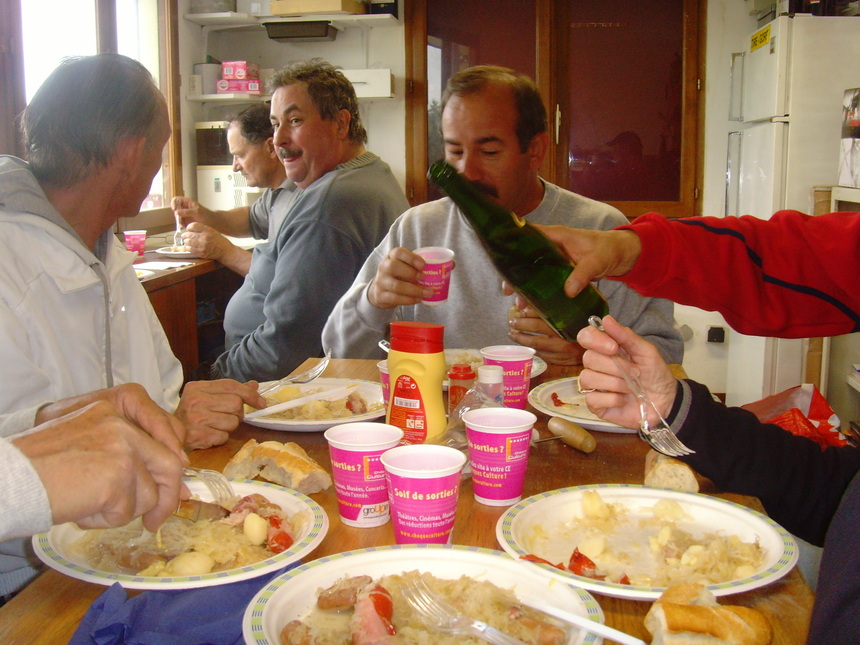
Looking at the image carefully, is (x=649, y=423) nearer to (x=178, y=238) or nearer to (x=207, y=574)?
(x=207, y=574)

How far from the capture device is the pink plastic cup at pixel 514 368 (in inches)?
58.2

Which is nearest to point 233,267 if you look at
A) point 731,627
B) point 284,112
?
point 284,112

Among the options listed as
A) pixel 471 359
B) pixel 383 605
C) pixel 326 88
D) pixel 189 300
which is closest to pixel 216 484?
pixel 383 605

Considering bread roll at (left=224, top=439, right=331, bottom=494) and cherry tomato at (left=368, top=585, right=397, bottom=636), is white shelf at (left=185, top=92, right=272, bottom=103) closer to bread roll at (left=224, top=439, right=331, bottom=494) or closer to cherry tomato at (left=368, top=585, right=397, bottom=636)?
bread roll at (left=224, top=439, right=331, bottom=494)

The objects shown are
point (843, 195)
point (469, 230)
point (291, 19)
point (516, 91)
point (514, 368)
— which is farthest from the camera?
point (291, 19)

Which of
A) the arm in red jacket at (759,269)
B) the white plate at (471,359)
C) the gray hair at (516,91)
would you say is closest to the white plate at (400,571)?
the arm in red jacket at (759,269)

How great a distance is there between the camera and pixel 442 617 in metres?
0.76

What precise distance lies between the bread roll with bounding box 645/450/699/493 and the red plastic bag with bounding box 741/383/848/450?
238 millimetres

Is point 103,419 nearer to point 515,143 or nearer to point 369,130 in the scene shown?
point 515,143

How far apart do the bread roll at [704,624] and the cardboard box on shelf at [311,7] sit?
427cm

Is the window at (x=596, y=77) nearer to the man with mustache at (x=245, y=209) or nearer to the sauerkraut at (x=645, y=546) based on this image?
the man with mustache at (x=245, y=209)

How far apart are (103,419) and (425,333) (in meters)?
0.53

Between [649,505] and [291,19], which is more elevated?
[291,19]

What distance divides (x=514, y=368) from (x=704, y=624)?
0.80 metres
